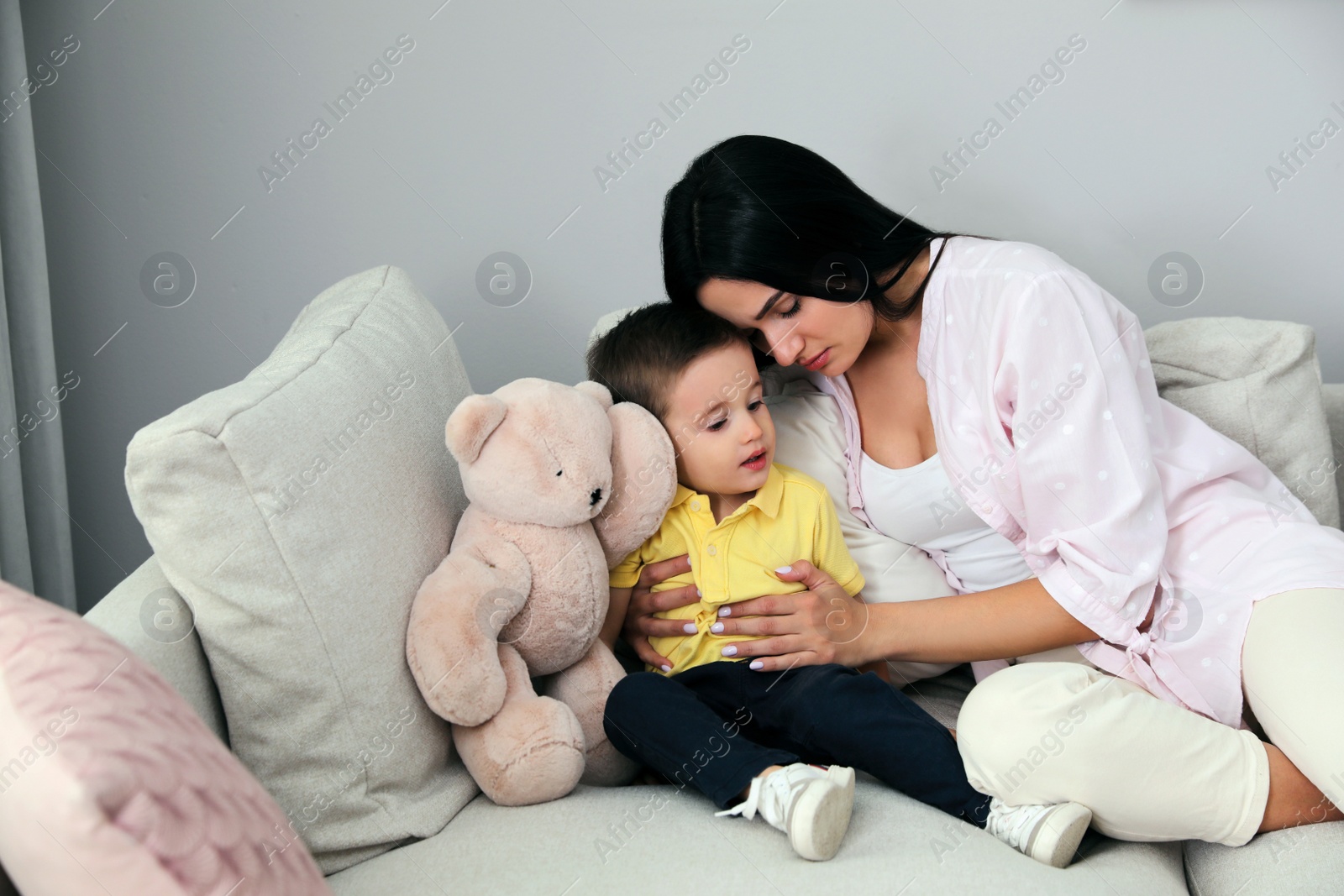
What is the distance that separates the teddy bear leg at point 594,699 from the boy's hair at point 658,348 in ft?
1.06

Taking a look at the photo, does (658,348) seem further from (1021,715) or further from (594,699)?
(1021,715)

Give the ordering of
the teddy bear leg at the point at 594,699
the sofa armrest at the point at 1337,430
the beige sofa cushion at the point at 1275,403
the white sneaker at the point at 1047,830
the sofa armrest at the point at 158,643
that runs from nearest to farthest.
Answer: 1. the sofa armrest at the point at 158,643
2. the white sneaker at the point at 1047,830
3. the teddy bear leg at the point at 594,699
4. the beige sofa cushion at the point at 1275,403
5. the sofa armrest at the point at 1337,430

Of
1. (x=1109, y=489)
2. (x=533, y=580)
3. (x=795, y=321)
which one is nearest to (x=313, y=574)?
(x=533, y=580)

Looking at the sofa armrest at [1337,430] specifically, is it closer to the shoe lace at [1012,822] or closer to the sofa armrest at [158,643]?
the shoe lace at [1012,822]

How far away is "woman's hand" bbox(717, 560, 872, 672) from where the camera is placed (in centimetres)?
130

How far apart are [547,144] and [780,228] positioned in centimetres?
65

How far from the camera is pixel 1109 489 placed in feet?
3.92

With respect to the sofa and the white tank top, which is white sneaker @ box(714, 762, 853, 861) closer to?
the sofa

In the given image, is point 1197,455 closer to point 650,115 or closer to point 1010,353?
point 1010,353

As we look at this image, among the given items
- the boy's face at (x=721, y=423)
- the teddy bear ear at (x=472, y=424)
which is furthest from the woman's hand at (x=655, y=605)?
the teddy bear ear at (x=472, y=424)

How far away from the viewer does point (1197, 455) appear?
131 cm

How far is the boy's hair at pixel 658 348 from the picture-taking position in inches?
51.9

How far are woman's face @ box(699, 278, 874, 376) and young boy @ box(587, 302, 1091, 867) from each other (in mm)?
32

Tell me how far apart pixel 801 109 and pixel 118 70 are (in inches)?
44.5
